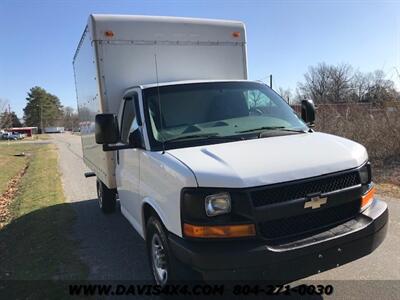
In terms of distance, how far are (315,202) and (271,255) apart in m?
0.60

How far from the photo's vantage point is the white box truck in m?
3.15

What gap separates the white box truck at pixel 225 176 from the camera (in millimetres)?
3152

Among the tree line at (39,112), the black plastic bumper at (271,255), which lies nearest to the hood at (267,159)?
the black plastic bumper at (271,255)

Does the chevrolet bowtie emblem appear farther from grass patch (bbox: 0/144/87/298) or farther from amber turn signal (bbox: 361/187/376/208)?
grass patch (bbox: 0/144/87/298)

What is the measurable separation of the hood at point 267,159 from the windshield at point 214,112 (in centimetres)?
34

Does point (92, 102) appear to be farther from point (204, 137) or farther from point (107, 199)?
point (204, 137)

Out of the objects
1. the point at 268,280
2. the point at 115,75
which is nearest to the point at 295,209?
the point at 268,280

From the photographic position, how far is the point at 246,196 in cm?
312

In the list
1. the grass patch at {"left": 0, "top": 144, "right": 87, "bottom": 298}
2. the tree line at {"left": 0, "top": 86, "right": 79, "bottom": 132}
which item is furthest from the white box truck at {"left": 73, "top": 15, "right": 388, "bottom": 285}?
the tree line at {"left": 0, "top": 86, "right": 79, "bottom": 132}

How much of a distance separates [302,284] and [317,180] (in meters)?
1.43

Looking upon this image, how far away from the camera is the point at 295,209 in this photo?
3.25m

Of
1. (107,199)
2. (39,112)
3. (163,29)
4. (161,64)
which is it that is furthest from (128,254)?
(39,112)

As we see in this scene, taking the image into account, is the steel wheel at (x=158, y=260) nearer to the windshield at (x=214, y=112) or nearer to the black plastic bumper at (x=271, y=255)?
the black plastic bumper at (x=271, y=255)

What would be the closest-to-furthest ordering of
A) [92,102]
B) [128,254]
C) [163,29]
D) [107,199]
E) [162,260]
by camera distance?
[162,260]
[128,254]
[163,29]
[92,102]
[107,199]
